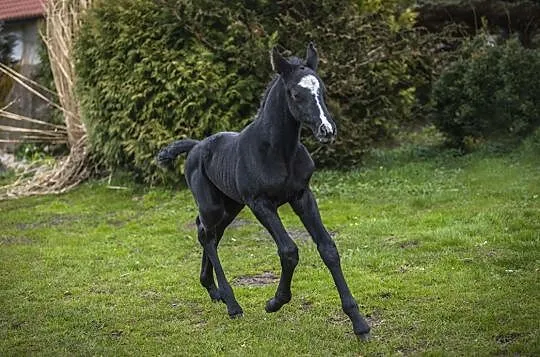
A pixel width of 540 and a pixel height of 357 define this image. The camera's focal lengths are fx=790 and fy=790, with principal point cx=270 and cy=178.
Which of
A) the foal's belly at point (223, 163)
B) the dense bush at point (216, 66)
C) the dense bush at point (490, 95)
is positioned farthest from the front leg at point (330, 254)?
the dense bush at point (490, 95)

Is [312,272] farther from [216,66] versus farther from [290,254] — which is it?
[216,66]

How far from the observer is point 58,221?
1208cm

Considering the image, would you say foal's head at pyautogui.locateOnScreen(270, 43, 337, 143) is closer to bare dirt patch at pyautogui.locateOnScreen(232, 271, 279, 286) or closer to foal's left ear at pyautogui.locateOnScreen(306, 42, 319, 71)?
foal's left ear at pyautogui.locateOnScreen(306, 42, 319, 71)

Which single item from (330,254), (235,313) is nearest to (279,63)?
(330,254)

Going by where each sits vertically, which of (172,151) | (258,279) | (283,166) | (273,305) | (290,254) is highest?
(283,166)

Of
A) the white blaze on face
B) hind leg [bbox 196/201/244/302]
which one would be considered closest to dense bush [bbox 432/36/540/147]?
hind leg [bbox 196/201/244/302]

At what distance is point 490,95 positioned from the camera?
535 inches

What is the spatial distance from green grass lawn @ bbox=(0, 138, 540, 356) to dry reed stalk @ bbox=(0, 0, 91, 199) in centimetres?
181

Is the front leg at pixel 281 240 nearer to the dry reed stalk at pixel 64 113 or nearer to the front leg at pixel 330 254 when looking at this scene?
the front leg at pixel 330 254

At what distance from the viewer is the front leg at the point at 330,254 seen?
565 cm

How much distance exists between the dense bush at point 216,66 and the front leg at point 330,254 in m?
7.13

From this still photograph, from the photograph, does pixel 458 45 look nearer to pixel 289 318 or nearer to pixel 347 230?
pixel 347 230

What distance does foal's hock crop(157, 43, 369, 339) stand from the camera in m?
5.50

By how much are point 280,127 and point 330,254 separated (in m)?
1.01
